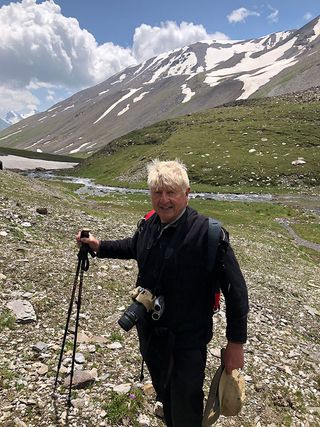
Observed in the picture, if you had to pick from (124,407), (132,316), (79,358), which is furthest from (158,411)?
A: (132,316)

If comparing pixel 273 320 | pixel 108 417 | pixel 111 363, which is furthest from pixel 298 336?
pixel 108 417

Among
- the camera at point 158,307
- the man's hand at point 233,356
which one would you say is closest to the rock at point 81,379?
the camera at point 158,307

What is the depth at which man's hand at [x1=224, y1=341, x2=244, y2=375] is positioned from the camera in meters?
5.72

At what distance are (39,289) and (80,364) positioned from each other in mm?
4123

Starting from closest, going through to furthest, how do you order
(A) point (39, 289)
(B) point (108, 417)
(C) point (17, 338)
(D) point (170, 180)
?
1. (D) point (170, 180)
2. (B) point (108, 417)
3. (C) point (17, 338)
4. (A) point (39, 289)

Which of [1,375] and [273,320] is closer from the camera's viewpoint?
[1,375]

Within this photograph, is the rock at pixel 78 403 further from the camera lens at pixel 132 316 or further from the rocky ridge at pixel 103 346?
the camera lens at pixel 132 316

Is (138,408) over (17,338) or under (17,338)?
under

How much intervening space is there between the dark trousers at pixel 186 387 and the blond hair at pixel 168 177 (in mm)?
2646

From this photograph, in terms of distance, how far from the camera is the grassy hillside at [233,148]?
75125mm

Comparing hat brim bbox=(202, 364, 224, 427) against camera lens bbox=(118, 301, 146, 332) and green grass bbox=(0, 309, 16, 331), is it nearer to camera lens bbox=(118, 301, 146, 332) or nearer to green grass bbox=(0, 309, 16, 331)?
A: camera lens bbox=(118, 301, 146, 332)

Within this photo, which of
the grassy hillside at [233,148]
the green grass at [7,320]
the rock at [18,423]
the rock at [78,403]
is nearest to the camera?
the rock at [18,423]

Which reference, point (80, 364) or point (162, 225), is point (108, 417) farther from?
point (162, 225)

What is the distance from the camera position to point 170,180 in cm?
563
